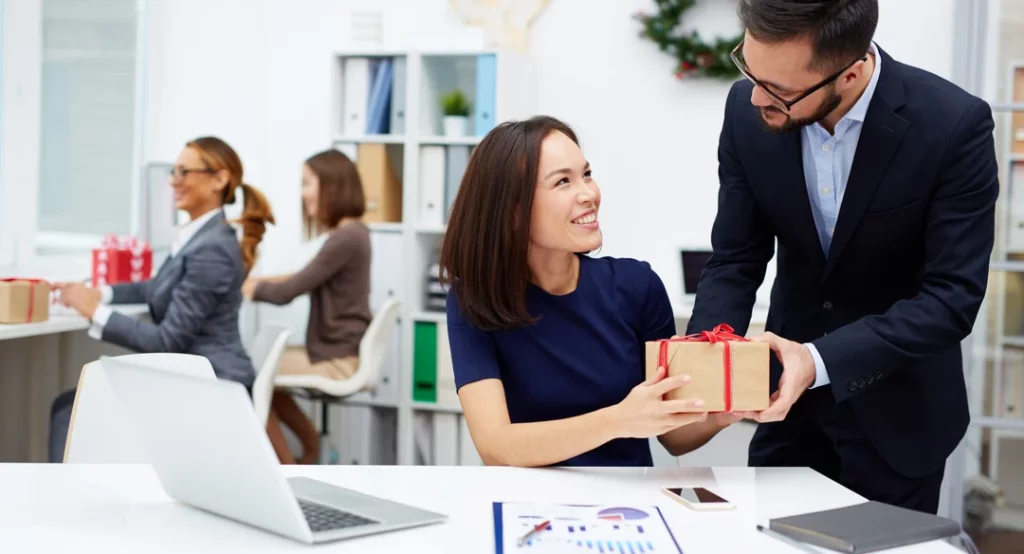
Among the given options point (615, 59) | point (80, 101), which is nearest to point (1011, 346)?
point (615, 59)

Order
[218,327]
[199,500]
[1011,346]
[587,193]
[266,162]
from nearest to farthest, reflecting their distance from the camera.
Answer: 1. [199,500]
2. [587,193]
3. [218,327]
4. [1011,346]
5. [266,162]

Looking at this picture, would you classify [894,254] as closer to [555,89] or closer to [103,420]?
[103,420]

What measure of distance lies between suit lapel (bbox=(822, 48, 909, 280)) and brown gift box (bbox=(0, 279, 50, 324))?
2.61m

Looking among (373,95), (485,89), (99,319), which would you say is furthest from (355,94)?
(99,319)

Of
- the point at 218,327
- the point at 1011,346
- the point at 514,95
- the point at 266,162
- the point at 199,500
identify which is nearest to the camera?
the point at 199,500

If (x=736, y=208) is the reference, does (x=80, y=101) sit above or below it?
above

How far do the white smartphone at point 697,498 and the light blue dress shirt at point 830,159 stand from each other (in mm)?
527

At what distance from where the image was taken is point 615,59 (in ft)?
15.1

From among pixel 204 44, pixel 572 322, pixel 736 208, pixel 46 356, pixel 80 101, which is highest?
pixel 204 44

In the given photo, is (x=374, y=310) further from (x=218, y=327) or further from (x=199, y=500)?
(x=199, y=500)

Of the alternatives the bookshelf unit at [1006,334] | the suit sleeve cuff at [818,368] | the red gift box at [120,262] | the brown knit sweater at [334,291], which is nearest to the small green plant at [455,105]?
the brown knit sweater at [334,291]

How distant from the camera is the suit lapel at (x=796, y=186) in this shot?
182cm

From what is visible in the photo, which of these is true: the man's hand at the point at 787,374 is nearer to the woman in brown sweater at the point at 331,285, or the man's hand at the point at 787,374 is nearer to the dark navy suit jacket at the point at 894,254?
the dark navy suit jacket at the point at 894,254

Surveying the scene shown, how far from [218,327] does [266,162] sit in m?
1.68
